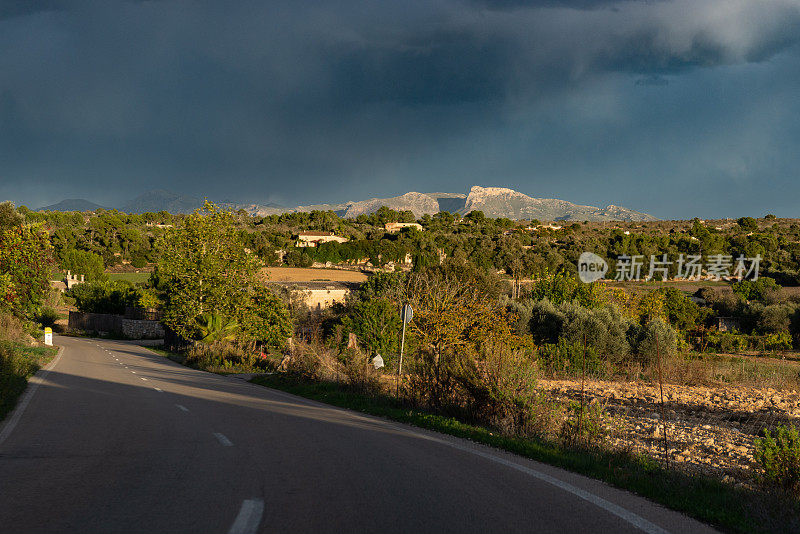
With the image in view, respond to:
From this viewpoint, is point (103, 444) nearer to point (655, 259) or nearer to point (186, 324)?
point (186, 324)

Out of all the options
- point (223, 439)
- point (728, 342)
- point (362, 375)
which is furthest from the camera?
point (728, 342)

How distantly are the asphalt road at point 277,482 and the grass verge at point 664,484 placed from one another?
356 mm

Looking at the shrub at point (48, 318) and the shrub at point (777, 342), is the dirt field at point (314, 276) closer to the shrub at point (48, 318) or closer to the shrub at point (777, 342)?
the shrub at point (48, 318)

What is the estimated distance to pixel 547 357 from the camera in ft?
107

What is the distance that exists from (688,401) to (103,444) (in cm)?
2106

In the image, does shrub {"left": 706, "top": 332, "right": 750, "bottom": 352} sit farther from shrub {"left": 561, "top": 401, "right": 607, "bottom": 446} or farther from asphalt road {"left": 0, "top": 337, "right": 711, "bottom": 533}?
asphalt road {"left": 0, "top": 337, "right": 711, "bottom": 533}

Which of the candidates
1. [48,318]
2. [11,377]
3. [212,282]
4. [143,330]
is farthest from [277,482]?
[48,318]

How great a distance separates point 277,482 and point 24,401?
1099cm

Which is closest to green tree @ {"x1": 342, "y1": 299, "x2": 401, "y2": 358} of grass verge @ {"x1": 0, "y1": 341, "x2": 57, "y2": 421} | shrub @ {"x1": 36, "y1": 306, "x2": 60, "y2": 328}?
grass verge @ {"x1": 0, "y1": 341, "x2": 57, "y2": 421}

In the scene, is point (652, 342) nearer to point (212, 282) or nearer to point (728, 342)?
point (728, 342)

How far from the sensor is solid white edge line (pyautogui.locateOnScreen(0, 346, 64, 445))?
34.9 feet

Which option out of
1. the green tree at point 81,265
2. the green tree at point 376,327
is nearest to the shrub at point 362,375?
the green tree at point 376,327

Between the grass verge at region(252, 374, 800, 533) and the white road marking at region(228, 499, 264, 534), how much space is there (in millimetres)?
4260

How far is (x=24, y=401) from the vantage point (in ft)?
48.1
